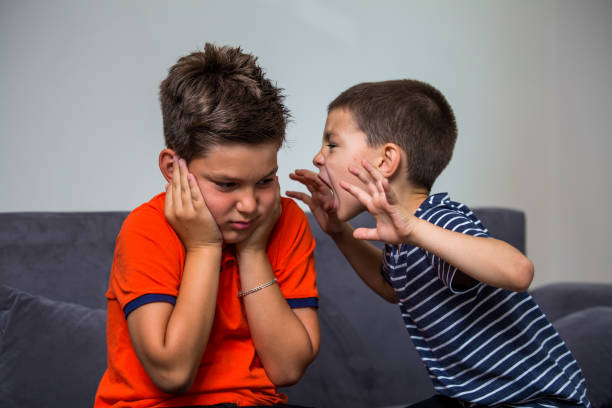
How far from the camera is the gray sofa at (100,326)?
142cm

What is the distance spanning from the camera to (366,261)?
146 centimetres

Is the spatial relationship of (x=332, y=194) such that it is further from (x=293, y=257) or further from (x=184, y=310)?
(x=184, y=310)

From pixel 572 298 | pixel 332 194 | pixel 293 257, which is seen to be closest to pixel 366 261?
pixel 332 194

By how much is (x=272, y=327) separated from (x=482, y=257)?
15.8 inches

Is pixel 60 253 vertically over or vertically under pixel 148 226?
under

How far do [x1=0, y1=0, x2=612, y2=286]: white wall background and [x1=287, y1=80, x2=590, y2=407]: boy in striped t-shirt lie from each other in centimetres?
18

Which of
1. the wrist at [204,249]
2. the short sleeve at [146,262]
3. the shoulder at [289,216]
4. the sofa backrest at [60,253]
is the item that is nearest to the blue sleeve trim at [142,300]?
the short sleeve at [146,262]

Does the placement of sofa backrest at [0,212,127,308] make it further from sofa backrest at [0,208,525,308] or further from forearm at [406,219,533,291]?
forearm at [406,219,533,291]

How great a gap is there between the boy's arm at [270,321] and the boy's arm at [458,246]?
24 centimetres

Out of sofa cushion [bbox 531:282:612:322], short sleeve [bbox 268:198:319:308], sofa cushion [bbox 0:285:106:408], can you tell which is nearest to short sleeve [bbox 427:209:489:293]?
short sleeve [bbox 268:198:319:308]

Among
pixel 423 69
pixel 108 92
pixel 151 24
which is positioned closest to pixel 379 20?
pixel 423 69

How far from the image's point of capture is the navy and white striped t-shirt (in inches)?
46.1

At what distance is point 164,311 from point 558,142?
2.54 metres

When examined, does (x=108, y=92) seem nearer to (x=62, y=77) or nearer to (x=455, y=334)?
(x=62, y=77)
